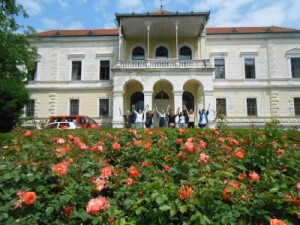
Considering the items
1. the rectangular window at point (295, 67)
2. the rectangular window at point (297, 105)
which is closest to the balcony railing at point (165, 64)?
the rectangular window at point (295, 67)

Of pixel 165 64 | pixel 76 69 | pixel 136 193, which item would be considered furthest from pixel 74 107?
pixel 136 193

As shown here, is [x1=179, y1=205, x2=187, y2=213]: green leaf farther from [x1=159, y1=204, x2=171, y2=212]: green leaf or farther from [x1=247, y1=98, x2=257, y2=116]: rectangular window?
[x1=247, y1=98, x2=257, y2=116]: rectangular window

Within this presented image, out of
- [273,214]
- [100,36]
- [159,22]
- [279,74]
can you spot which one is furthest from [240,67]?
[273,214]

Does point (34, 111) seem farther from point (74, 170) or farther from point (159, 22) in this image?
point (74, 170)

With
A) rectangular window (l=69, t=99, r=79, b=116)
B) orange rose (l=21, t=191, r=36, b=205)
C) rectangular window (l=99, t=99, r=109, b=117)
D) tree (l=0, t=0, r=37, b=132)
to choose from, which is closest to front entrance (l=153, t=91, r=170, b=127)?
rectangular window (l=99, t=99, r=109, b=117)

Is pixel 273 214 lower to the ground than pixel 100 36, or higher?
lower

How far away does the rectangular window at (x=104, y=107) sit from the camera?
29281mm

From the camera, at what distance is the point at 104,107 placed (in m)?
29.4

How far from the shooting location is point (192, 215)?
106 inches

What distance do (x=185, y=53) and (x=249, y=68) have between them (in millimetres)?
6922

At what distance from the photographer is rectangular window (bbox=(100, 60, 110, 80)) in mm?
30109

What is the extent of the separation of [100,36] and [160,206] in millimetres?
29561

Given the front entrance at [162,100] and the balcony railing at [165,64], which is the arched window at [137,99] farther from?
the balcony railing at [165,64]

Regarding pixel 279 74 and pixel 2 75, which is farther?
pixel 279 74
